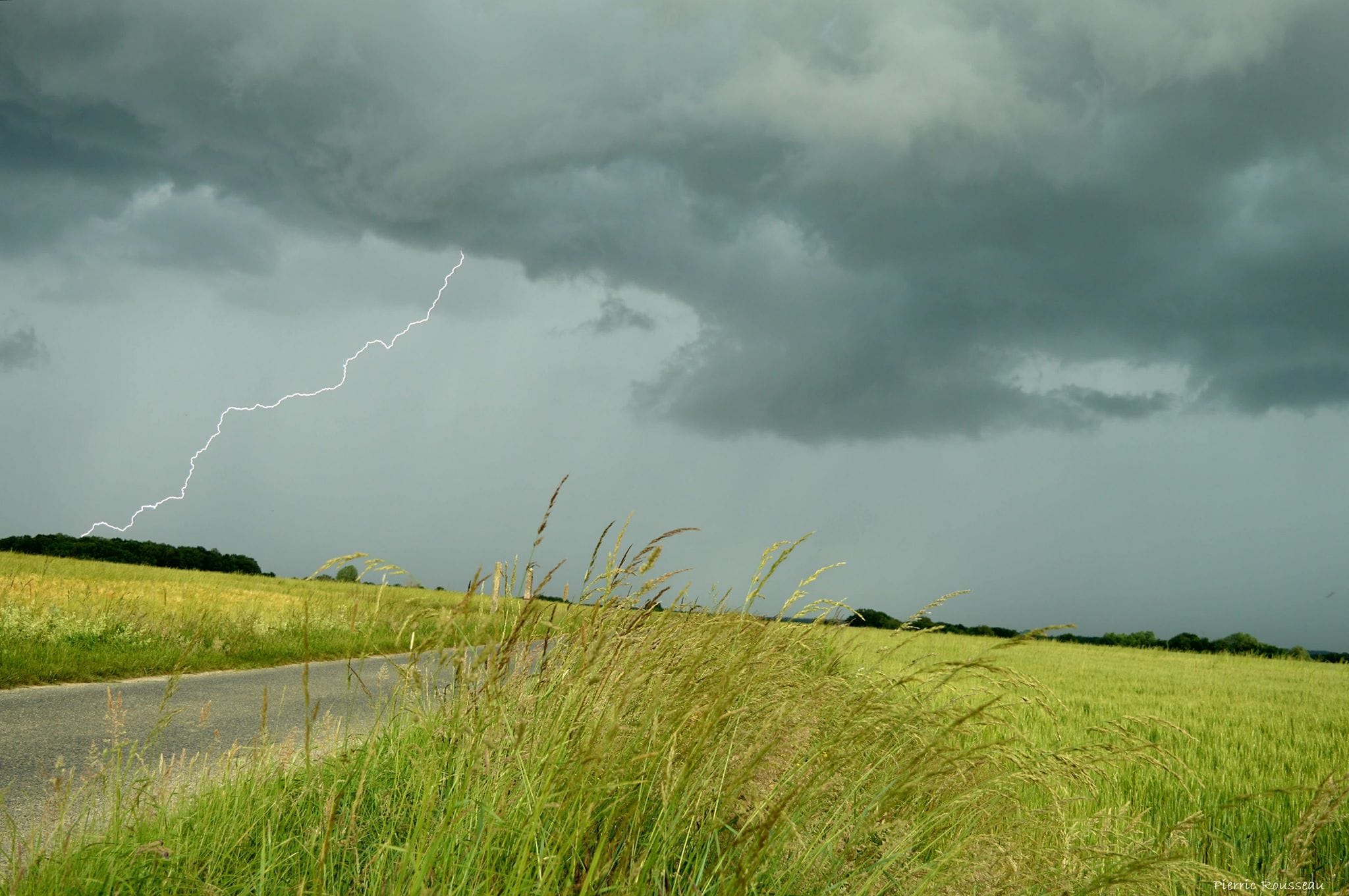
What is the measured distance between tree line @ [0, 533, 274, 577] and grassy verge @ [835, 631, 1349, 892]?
212 feet

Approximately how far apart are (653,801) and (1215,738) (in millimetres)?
9898

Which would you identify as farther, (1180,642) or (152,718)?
(1180,642)

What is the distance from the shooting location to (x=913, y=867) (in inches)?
96.6

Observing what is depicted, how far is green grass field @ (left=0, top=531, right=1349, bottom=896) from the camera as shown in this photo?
7.31 feet

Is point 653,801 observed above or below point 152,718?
above

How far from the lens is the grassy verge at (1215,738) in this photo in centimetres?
424

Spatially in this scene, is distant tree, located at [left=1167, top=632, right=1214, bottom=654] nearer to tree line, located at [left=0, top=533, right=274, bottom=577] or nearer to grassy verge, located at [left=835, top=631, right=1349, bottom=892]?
grassy verge, located at [left=835, top=631, right=1349, bottom=892]

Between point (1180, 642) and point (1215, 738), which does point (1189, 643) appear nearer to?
point (1180, 642)

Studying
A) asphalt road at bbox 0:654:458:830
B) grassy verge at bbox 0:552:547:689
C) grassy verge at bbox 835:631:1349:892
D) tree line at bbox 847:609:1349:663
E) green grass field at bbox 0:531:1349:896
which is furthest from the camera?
tree line at bbox 847:609:1349:663

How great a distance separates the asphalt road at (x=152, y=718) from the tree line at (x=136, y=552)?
61257 mm

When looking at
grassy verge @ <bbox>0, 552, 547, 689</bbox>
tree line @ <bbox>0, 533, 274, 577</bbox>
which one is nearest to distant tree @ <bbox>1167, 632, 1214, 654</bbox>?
grassy verge @ <bbox>0, 552, 547, 689</bbox>

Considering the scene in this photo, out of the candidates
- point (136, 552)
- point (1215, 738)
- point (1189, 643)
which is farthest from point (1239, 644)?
point (136, 552)

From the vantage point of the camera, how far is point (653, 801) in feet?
8.29

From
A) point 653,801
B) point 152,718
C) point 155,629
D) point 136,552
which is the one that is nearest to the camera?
point 653,801
